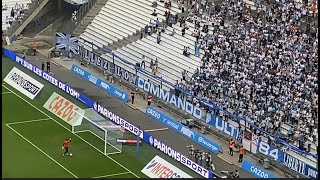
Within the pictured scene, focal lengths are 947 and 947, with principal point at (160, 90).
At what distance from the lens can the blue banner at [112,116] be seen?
162 feet

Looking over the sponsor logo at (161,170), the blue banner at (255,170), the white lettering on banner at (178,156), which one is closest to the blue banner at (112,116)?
the white lettering on banner at (178,156)

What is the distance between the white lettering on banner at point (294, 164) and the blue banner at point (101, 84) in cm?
1509

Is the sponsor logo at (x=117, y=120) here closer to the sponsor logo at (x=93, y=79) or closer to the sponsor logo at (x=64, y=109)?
the sponsor logo at (x=64, y=109)

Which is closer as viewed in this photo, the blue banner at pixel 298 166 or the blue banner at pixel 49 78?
the blue banner at pixel 298 166

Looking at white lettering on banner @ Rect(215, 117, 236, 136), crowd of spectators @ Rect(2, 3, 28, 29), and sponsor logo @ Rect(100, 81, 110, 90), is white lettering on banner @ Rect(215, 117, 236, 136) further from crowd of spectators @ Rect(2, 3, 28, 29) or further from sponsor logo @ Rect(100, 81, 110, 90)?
crowd of spectators @ Rect(2, 3, 28, 29)

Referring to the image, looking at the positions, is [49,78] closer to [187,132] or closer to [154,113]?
[154,113]

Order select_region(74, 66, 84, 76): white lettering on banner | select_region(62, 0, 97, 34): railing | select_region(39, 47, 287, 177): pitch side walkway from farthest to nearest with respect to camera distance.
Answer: select_region(62, 0, 97, 34): railing, select_region(74, 66, 84, 76): white lettering on banner, select_region(39, 47, 287, 177): pitch side walkway

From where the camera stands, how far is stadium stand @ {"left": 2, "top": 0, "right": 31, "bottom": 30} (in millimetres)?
80137

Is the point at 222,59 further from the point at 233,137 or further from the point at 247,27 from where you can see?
the point at 233,137

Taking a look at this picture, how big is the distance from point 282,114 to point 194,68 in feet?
37.4

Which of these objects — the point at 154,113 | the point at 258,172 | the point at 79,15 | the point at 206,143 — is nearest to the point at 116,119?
the point at 154,113

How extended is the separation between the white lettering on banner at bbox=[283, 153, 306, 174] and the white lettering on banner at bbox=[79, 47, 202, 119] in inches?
347

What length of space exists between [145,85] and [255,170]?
16.3 meters

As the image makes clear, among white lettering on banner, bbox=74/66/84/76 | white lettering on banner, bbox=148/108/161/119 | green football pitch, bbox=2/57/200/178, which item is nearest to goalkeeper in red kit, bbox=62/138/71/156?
green football pitch, bbox=2/57/200/178
